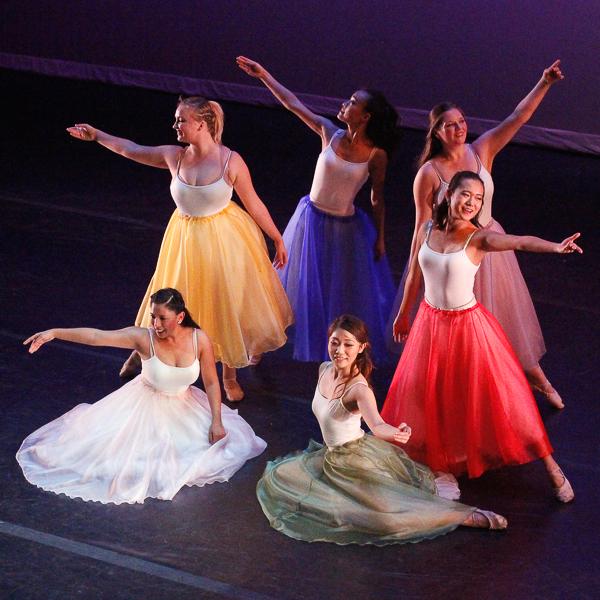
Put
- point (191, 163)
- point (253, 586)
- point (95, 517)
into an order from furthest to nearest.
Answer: point (191, 163), point (95, 517), point (253, 586)

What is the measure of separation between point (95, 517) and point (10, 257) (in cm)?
231

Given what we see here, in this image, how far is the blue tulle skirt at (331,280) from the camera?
474 centimetres

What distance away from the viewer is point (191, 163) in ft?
14.1

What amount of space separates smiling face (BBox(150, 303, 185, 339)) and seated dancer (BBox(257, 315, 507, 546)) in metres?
0.51

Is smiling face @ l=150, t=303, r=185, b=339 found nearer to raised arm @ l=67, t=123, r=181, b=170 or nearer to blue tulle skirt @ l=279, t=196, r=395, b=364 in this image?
raised arm @ l=67, t=123, r=181, b=170

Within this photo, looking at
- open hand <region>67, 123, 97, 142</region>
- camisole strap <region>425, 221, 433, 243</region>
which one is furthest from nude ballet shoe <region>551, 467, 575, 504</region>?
open hand <region>67, 123, 97, 142</region>

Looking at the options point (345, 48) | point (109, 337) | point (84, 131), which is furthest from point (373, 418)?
point (345, 48)

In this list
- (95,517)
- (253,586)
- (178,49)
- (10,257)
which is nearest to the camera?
(253,586)

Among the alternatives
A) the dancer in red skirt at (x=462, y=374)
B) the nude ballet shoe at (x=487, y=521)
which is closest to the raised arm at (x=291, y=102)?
the dancer in red skirt at (x=462, y=374)

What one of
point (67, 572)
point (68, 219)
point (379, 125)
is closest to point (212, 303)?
point (379, 125)

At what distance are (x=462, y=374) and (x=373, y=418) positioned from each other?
17.8 inches

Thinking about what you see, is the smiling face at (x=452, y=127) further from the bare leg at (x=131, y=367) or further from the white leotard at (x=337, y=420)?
the bare leg at (x=131, y=367)

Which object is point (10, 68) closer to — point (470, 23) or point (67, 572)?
point (470, 23)

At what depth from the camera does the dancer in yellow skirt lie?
4.30 metres
